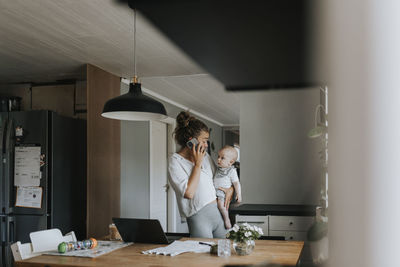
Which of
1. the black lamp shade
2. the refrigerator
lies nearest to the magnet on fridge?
the refrigerator

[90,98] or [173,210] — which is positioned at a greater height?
[90,98]

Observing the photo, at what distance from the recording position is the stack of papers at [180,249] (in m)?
2.25

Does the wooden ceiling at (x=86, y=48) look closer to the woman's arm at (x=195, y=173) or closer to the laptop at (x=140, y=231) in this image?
the woman's arm at (x=195, y=173)

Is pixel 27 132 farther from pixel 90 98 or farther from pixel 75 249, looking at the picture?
pixel 75 249

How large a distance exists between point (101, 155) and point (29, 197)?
764 mm

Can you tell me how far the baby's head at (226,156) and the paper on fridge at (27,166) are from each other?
1.61 m

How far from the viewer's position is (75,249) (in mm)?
2357

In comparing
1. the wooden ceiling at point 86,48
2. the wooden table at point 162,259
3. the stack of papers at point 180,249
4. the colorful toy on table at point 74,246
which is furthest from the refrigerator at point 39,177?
the stack of papers at point 180,249

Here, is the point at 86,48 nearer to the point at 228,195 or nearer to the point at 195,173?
the point at 195,173

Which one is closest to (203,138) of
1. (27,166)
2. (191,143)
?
(191,143)

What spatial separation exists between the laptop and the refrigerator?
4.87ft

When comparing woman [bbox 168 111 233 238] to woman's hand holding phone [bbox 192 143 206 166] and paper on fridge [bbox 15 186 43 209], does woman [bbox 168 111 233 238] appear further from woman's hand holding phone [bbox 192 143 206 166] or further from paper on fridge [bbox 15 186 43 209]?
paper on fridge [bbox 15 186 43 209]

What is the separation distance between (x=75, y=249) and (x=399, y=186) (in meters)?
2.34

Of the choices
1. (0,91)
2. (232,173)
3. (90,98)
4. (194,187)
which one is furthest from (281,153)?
(0,91)
